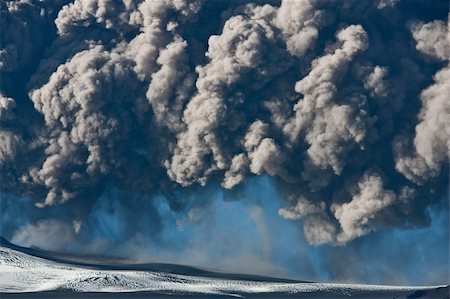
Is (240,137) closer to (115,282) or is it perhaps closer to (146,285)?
(146,285)

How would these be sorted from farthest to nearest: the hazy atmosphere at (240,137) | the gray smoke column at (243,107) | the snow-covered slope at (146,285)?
the hazy atmosphere at (240,137), the gray smoke column at (243,107), the snow-covered slope at (146,285)

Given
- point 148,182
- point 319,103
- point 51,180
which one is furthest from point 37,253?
point 319,103

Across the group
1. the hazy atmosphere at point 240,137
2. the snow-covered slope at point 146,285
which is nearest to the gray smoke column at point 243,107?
the hazy atmosphere at point 240,137

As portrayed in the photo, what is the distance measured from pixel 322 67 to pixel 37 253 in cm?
1530

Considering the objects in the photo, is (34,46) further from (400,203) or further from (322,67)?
(400,203)

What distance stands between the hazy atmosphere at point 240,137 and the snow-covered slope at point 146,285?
0.90 m

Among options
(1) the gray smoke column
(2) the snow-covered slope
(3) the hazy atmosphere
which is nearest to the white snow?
(2) the snow-covered slope

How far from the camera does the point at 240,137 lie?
98.4 ft

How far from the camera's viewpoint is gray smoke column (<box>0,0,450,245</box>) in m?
29.0

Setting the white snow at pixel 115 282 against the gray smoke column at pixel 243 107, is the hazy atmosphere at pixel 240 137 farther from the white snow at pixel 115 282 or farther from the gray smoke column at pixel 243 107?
the white snow at pixel 115 282

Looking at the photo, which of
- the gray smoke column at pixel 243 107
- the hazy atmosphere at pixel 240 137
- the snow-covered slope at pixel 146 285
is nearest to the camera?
the snow-covered slope at pixel 146 285

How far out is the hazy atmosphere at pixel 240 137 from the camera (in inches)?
1148

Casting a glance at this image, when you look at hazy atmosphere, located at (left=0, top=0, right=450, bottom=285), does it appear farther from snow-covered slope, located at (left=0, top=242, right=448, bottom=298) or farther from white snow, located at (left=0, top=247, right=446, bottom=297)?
white snow, located at (left=0, top=247, right=446, bottom=297)

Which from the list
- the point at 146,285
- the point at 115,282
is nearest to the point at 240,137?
the point at 146,285
